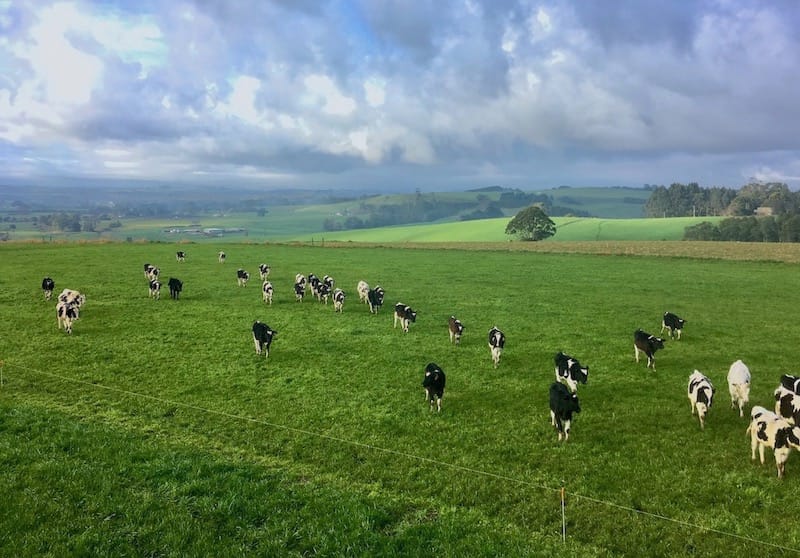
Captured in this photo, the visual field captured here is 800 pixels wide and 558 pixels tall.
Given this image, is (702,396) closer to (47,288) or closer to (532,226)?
A: (47,288)

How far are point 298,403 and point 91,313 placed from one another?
16.6 metres

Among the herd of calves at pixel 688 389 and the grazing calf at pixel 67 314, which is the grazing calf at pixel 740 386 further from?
the grazing calf at pixel 67 314

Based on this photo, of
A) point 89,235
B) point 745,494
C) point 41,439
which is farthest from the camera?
point 89,235

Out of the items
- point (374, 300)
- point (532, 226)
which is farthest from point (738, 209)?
point (374, 300)

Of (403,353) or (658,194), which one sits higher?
(658,194)

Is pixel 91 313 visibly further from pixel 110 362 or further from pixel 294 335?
pixel 294 335

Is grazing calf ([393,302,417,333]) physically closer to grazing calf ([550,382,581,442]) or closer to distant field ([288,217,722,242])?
grazing calf ([550,382,581,442])

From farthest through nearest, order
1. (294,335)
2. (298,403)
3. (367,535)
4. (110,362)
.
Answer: (294,335)
(110,362)
(298,403)
(367,535)

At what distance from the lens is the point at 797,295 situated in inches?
1217

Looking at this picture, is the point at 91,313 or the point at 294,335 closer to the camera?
the point at 294,335

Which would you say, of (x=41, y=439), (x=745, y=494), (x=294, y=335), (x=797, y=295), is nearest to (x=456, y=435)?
(x=745, y=494)

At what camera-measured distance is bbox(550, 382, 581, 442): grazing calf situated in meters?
11.4

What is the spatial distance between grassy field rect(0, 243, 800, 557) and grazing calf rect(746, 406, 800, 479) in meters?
0.40

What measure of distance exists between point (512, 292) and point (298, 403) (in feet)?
68.5
